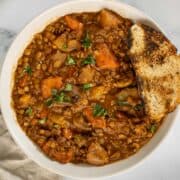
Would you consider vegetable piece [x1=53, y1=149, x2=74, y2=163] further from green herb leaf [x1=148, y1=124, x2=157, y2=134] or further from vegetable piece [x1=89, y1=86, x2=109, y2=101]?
green herb leaf [x1=148, y1=124, x2=157, y2=134]

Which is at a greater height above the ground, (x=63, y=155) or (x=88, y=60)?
(x=88, y=60)

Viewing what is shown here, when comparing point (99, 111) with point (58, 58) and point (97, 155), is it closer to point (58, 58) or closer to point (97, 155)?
point (97, 155)

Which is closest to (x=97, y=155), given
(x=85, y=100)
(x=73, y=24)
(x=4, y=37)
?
(x=85, y=100)

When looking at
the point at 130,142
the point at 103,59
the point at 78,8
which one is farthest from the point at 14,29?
the point at 130,142

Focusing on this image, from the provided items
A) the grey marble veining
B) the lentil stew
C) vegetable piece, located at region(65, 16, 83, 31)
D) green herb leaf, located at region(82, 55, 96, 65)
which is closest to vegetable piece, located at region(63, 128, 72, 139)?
the lentil stew

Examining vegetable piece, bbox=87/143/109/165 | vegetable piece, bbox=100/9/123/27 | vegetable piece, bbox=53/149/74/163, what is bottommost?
vegetable piece, bbox=53/149/74/163

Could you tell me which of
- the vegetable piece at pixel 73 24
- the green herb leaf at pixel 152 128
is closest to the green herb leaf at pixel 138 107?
the green herb leaf at pixel 152 128

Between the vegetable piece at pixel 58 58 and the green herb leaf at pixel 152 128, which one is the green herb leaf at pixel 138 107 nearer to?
the green herb leaf at pixel 152 128

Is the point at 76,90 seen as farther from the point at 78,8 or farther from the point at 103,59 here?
Answer: the point at 78,8
